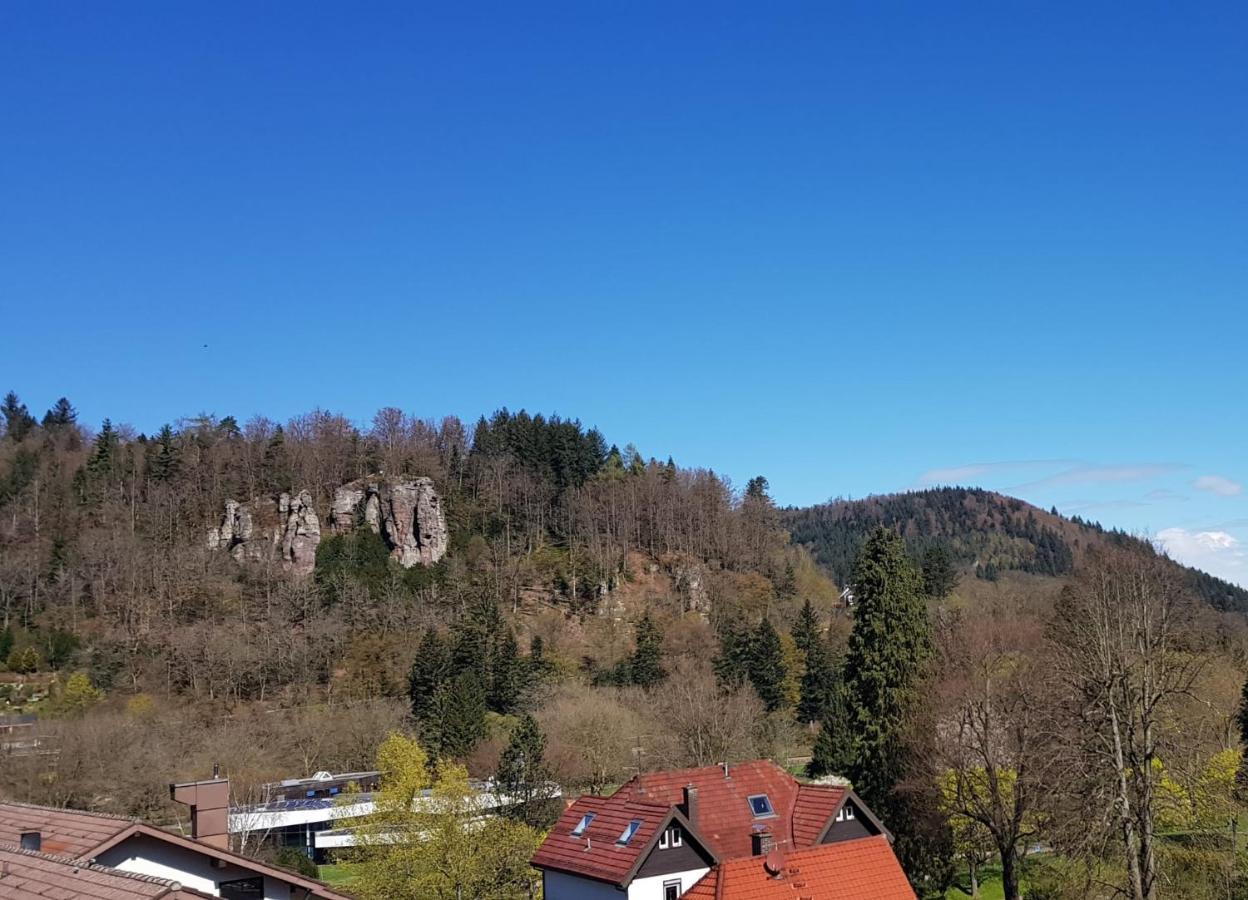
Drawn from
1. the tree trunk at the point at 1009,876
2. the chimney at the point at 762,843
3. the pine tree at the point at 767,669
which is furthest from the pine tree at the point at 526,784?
the pine tree at the point at 767,669

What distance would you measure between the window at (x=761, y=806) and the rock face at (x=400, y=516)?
70.7m

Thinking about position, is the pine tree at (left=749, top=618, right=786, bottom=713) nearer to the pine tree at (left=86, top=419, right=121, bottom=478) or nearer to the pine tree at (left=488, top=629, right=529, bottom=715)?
the pine tree at (left=488, top=629, right=529, bottom=715)

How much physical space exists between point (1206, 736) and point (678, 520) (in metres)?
73.2

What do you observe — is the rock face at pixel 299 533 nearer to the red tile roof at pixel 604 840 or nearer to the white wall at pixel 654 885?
the red tile roof at pixel 604 840

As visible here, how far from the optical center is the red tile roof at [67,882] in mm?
12172

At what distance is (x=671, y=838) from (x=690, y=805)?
1.64m

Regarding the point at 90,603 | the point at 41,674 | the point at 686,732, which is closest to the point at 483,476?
the point at 90,603

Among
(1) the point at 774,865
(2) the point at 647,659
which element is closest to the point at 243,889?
(1) the point at 774,865

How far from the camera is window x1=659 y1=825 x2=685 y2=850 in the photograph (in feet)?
96.9

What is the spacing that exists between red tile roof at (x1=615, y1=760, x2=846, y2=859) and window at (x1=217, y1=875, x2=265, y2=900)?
15525 millimetres

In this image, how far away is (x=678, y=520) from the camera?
364 feet

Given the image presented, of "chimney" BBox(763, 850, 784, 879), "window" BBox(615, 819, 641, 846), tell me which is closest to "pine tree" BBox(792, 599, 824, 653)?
"window" BBox(615, 819, 641, 846)

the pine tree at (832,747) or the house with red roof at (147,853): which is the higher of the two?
the house with red roof at (147,853)

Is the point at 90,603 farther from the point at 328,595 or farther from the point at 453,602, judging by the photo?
the point at 453,602
